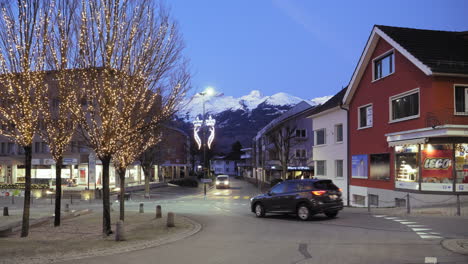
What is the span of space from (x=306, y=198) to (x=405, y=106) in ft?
31.4

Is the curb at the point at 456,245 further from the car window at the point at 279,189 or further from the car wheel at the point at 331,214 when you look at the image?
the car window at the point at 279,189

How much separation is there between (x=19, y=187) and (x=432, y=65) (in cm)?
3967

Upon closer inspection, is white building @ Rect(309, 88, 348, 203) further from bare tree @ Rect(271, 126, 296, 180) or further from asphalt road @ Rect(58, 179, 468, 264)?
asphalt road @ Rect(58, 179, 468, 264)

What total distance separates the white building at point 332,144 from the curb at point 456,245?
61.2 feet

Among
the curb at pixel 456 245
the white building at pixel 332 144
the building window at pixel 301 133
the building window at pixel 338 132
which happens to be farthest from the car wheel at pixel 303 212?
the building window at pixel 301 133

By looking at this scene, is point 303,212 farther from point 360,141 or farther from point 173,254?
point 360,141

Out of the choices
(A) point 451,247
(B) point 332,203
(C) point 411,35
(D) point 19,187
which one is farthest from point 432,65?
→ (D) point 19,187

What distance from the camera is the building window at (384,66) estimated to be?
2467cm

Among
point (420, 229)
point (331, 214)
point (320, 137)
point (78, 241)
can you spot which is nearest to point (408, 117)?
point (331, 214)

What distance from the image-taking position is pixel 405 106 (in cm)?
2303

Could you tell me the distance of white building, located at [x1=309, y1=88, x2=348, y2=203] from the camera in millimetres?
30750

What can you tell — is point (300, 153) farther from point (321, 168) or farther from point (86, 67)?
point (86, 67)

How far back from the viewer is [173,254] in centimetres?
1058

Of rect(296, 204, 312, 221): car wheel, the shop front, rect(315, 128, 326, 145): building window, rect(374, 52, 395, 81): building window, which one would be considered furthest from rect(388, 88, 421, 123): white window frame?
rect(315, 128, 326, 145): building window
